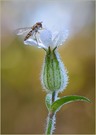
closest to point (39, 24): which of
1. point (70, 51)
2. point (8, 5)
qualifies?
point (70, 51)

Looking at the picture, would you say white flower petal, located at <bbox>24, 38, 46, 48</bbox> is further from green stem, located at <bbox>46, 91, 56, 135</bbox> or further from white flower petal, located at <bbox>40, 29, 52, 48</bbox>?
green stem, located at <bbox>46, 91, 56, 135</bbox>

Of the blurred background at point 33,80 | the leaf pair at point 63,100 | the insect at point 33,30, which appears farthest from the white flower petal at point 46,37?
the blurred background at point 33,80

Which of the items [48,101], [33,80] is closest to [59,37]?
[48,101]

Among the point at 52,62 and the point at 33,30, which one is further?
the point at 33,30

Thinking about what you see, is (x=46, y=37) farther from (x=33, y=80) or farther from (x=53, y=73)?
(x=33, y=80)

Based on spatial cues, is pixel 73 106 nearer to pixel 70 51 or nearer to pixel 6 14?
pixel 70 51

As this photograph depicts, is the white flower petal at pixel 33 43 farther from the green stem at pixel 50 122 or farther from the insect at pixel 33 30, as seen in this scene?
the green stem at pixel 50 122

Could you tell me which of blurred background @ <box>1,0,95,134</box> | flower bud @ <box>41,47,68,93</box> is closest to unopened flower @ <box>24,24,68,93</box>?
flower bud @ <box>41,47,68,93</box>

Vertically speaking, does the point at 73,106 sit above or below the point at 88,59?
below
